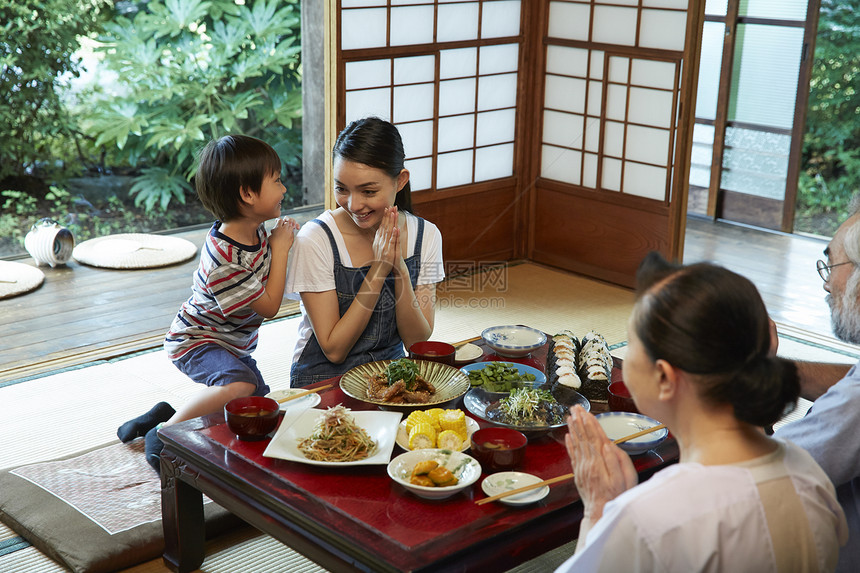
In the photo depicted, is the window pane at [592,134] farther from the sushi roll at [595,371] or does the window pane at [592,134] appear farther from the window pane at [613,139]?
the sushi roll at [595,371]

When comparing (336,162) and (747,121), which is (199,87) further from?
(336,162)

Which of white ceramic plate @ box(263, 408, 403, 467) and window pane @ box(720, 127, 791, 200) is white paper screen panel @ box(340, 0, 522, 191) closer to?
window pane @ box(720, 127, 791, 200)

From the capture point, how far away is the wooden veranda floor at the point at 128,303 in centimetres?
392

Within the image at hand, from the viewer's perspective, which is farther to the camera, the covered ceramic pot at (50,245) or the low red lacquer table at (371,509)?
the covered ceramic pot at (50,245)

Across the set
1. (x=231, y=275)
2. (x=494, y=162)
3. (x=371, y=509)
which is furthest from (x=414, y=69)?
(x=371, y=509)

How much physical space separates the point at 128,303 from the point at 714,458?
150 inches

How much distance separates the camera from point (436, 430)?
1.99 metres

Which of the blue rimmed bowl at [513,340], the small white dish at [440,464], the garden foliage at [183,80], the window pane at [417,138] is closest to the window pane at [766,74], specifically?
the window pane at [417,138]

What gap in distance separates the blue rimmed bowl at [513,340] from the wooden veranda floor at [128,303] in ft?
6.47

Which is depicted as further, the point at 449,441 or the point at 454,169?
the point at 454,169

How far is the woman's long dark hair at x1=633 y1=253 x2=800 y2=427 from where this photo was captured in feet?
4.06

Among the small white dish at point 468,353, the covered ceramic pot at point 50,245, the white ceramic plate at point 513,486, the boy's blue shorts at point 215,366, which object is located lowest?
the covered ceramic pot at point 50,245

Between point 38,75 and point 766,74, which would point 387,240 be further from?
point 38,75

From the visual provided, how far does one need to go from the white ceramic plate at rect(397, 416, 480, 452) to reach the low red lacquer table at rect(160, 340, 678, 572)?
101mm
